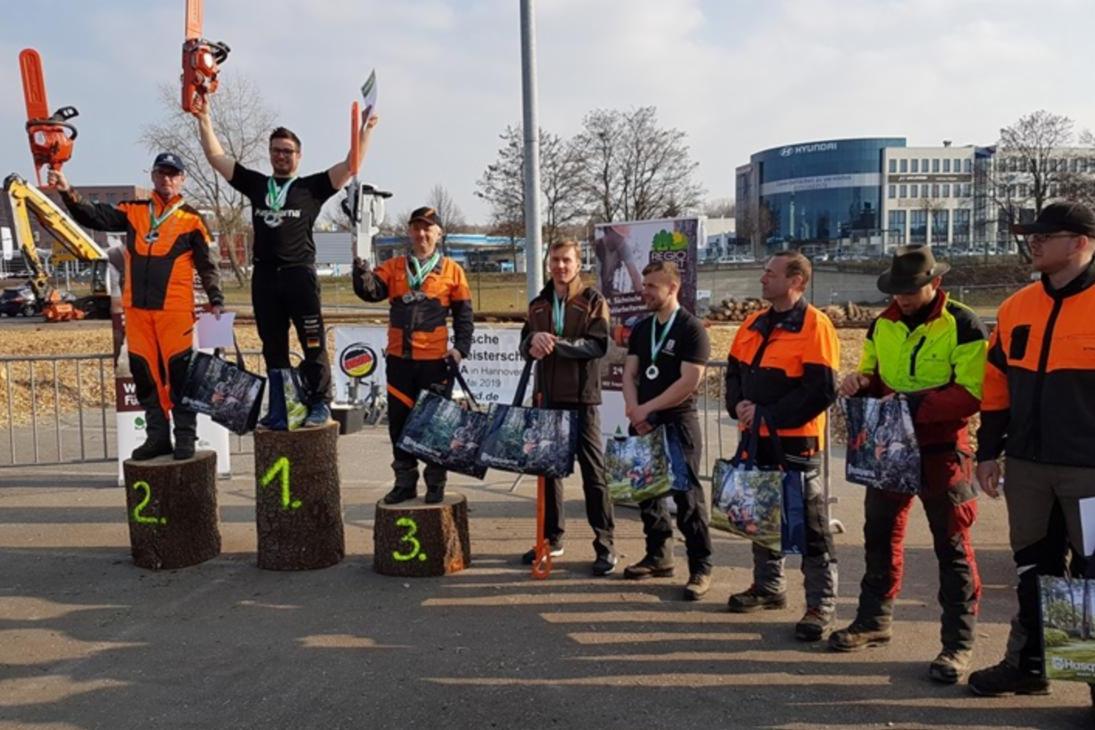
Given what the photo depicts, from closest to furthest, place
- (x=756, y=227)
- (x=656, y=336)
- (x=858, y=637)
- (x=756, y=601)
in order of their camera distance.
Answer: (x=858, y=637)
(x=756, y=601)
(x=656, y=336)
(x=756, y=227)

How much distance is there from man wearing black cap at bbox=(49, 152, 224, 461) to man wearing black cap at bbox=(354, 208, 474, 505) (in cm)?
129

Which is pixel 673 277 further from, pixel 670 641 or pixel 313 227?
pixel 313 227

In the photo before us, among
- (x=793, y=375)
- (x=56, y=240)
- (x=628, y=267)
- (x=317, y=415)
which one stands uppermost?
(x=56, y=240)

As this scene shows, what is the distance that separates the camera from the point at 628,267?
287 inches

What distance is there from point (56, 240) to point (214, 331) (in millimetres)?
26126

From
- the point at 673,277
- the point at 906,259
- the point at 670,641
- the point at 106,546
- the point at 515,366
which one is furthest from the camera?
the point at 515,366

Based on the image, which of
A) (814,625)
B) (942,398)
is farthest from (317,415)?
(942,398)

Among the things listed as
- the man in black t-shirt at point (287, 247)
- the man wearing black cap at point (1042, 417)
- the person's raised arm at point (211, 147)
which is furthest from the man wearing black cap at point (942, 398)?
the person's raised arm at point (211, 147)

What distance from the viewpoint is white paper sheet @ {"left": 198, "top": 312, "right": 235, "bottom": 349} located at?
24.9 ft

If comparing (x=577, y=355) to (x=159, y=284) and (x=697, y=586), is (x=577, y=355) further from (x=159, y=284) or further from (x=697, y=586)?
(x=159, y=284)

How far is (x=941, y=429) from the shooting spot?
4020mm

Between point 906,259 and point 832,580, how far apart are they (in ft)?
5.56

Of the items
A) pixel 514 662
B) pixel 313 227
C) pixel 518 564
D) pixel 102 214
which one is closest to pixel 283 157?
pixel 313 227

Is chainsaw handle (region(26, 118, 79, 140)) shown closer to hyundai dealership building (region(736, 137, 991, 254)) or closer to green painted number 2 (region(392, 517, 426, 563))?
green painted number 2 (region(392, 517, 426, 563))
